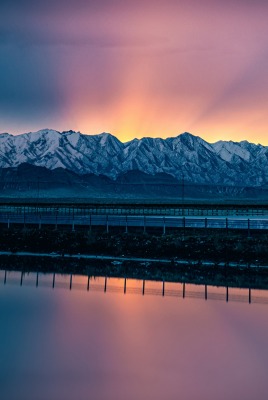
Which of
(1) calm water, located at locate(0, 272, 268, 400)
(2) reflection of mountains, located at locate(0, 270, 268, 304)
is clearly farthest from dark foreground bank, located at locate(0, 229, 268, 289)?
(1) calm water, located at locate(0, 272, 268, 400)

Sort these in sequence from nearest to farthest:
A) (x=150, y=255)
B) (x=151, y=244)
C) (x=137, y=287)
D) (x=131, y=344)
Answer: (x=131, y=344) < (x=137, y=287) < (x=150, y=255) < (x=151, y=244)

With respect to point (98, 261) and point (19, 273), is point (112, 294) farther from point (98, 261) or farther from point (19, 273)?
point (98, 261)

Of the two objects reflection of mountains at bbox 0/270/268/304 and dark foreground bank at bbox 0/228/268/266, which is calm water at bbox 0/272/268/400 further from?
dark foreground bank at bbox 0/228/268/266

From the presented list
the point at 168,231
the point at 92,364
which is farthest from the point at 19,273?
the point at 92,364

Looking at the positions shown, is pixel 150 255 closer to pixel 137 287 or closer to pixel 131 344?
pixel 137 287

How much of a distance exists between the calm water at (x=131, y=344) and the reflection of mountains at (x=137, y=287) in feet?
0.66

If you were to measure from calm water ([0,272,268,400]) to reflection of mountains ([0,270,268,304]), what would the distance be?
0.66 ft

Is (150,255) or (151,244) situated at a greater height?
(151,244)

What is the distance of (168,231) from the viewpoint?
66.7 metres

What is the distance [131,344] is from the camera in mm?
30391

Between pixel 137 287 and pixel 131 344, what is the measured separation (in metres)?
16.2

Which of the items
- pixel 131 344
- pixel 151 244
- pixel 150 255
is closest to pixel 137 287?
pixel 150 255

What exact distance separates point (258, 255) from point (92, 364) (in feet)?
109

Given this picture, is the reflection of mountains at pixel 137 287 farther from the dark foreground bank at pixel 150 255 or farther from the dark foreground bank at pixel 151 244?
the dark foreground bank at pixel 151 244
